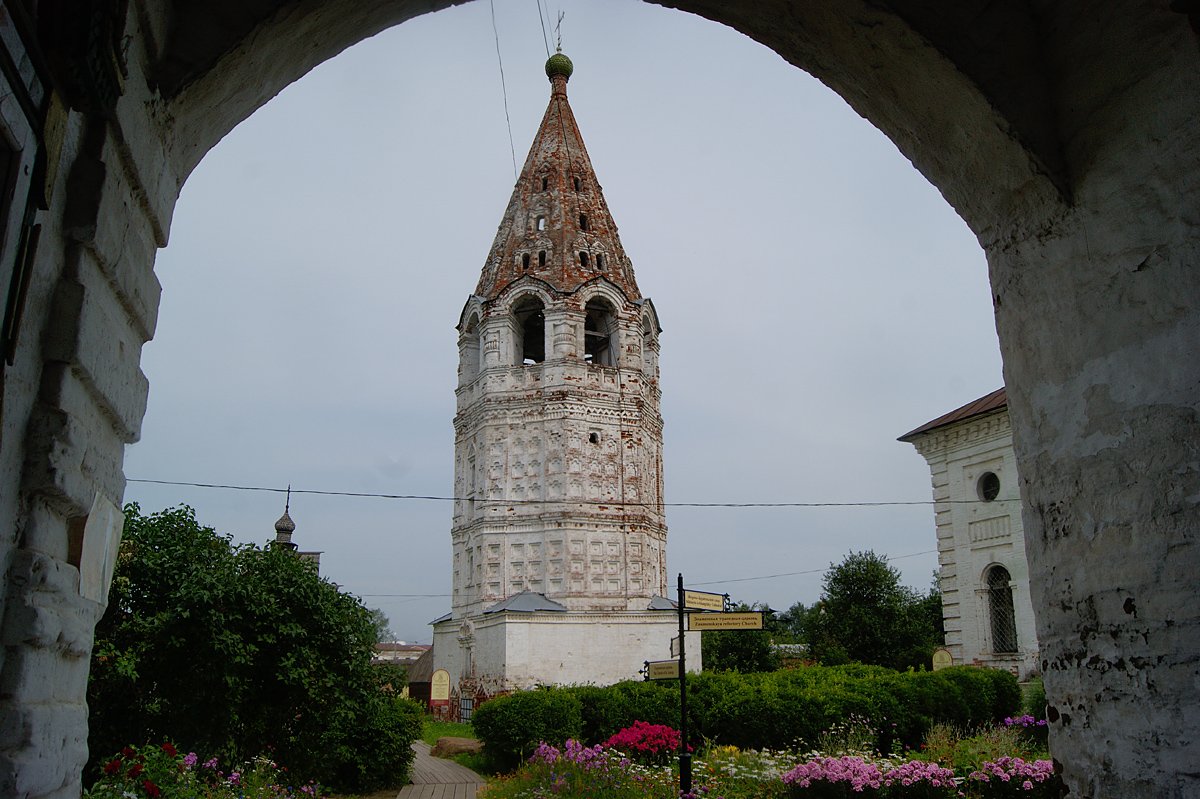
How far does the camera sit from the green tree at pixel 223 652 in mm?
11070

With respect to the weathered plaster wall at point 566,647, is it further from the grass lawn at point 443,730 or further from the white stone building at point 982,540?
the white stone building at point 982,540

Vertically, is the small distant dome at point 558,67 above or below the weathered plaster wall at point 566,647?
above

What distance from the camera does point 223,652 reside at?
36.9ft

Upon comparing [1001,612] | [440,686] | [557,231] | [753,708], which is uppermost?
[557,231]

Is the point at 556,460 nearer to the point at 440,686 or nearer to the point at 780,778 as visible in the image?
the point at 440,686

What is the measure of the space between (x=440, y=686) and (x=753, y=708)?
15353 mm

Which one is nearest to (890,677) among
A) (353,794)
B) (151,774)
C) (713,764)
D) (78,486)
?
(713,764)

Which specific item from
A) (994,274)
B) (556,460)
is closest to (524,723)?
(556,460)

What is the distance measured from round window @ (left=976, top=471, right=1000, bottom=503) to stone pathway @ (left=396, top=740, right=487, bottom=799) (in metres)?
14.2

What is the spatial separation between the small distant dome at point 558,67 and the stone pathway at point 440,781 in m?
28.9

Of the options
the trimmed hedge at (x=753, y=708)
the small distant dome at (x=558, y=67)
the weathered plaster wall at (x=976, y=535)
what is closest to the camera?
the trimmed hedge at (x=753, y=708)

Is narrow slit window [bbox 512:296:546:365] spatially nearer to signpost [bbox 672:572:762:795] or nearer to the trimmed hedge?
the trimmed hedge

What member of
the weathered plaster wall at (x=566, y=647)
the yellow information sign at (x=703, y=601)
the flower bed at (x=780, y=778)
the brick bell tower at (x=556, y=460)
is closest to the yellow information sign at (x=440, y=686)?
the brick bell tower at (x=556, y=460)

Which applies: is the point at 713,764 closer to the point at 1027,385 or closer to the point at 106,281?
the point at 1027,385
